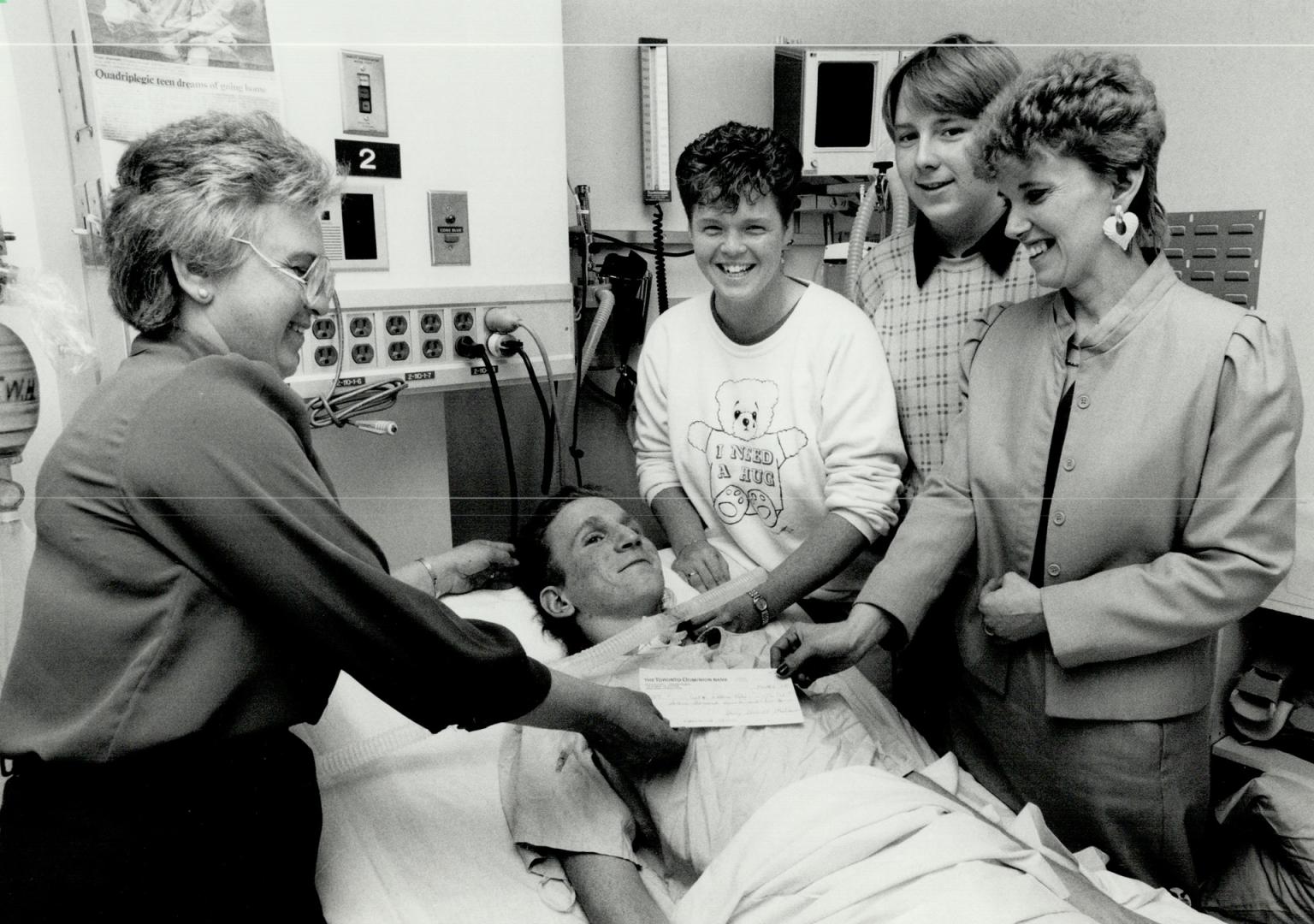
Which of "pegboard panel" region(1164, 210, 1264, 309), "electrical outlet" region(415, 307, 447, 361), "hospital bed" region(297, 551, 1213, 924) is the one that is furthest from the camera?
"electrical outlet" region(415, 307, 447, 361)

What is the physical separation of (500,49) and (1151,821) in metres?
1.23

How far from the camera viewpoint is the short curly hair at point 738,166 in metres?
0.94

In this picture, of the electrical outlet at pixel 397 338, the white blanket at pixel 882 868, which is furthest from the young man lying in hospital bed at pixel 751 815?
the electrical outlet at pixel 397 338

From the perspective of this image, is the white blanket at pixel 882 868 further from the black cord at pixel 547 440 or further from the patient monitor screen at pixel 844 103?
the patient monitor screen at pixel 844 103

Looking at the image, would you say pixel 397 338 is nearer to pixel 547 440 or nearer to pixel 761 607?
pixel 547 440

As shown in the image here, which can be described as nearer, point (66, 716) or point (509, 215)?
point (66, 716)

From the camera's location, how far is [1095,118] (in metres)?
0.81

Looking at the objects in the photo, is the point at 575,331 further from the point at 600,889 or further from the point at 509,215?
the point at 600,889

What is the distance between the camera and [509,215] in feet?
4.15

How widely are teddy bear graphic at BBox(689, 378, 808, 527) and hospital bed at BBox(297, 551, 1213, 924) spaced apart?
15cm

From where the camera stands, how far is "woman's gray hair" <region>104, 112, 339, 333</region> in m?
0.77

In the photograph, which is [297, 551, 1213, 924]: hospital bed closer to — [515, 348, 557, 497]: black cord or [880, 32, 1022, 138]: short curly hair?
[515, 348, 557, 497]: black cord

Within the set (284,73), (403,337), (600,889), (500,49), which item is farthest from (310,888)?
(500,49)

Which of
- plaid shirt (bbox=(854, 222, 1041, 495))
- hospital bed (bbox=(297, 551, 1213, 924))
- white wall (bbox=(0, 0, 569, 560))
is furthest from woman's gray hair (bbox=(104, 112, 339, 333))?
plaid shirt (bbox=(854, 222, 1041, 495))
